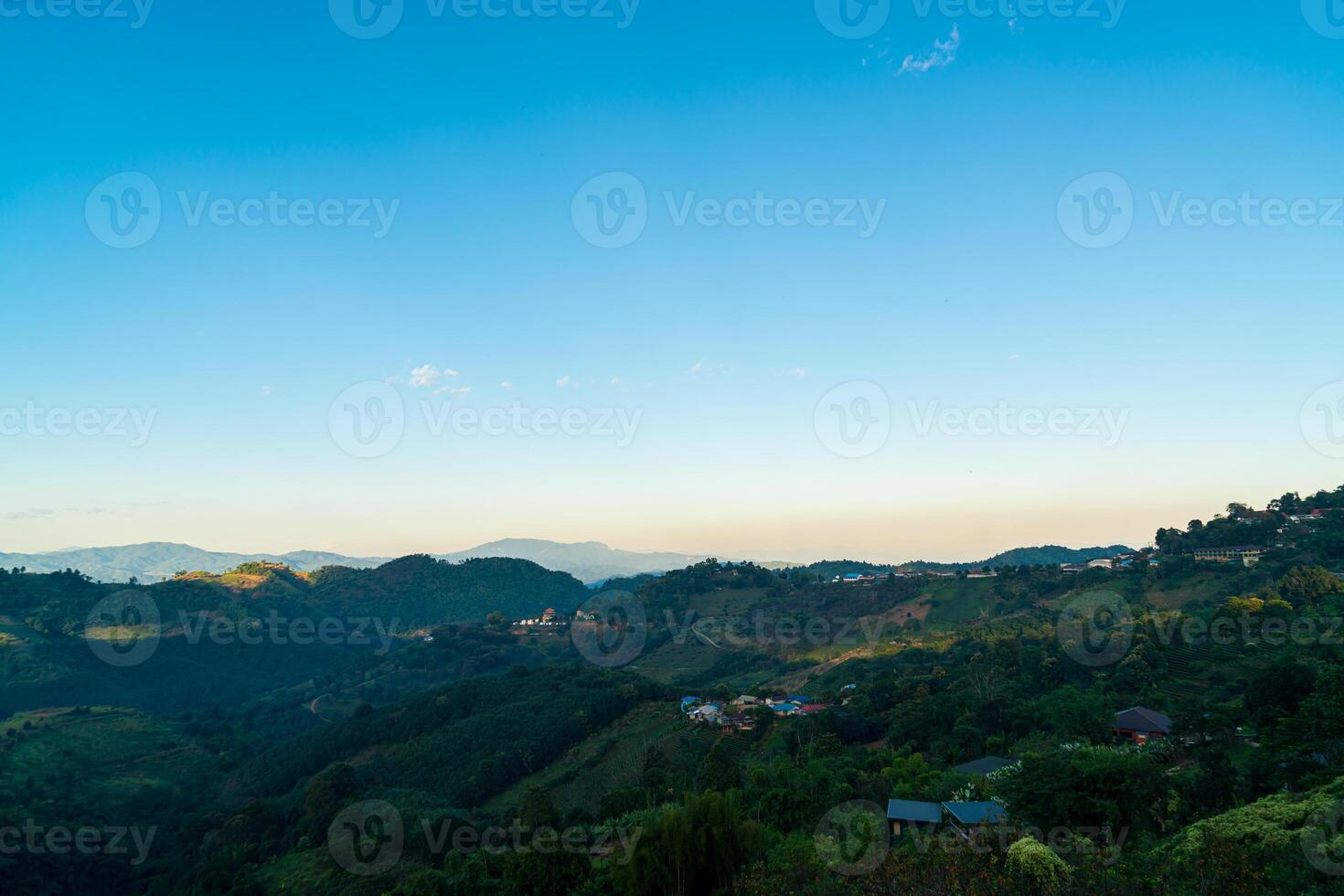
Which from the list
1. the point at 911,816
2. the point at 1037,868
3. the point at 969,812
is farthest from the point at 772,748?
the point at 1037,868

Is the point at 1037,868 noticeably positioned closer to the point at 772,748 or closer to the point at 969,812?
the point at 969,812

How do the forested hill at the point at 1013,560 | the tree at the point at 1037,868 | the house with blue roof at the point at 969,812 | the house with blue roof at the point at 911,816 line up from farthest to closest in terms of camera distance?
the forested hill at the point at 1013,560 → the house with blue roof at the point at 911,816 → the house with blue roof at the point at 969,812 → the tree at the point at 1037,868

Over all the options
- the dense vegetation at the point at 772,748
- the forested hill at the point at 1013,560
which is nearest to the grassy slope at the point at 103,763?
the dense vegetation at the point at 772,748

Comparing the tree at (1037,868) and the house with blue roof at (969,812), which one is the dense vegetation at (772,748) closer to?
the tree at (1037,868)

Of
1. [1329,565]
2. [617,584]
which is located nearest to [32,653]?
[617,584]

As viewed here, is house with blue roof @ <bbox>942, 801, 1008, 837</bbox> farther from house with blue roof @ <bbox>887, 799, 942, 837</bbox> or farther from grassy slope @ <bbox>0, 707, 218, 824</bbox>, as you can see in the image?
grassy slope @ <bbox>0, 707, 218, 824</bbox>

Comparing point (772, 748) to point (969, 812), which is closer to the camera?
point (969, 812)

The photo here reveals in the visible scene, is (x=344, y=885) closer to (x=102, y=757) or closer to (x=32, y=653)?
(x=102, y=757)

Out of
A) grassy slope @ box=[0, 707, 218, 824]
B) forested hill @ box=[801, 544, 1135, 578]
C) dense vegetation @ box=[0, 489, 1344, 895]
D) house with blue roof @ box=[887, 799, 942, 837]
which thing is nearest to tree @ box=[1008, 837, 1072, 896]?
dense vegetation @ box=[0, 489, 1344, 895]
